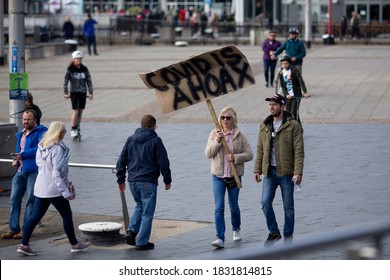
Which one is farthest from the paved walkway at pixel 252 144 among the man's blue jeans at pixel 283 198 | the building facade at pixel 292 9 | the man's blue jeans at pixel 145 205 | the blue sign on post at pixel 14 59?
the building facade at pixel 292 9

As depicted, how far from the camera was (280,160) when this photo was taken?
10.9 m

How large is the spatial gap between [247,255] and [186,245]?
272 inches

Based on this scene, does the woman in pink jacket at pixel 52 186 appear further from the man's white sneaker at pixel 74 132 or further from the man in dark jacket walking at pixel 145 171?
the man's white sneaker at pixel 74 132

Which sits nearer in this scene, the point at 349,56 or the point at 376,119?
the point at 376,119

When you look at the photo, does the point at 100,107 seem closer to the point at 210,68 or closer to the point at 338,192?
the point at 338,192

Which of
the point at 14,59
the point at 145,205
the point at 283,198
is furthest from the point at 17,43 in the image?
the point at 283,198

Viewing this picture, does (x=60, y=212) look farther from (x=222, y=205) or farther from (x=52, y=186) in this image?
(x=222, y=205)

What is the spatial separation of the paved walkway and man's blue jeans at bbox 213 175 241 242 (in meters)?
0.20

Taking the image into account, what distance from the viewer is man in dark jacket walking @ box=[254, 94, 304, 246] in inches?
429

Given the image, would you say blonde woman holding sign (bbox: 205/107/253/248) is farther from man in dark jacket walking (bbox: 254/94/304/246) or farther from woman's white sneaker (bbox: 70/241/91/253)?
woman's white sneaker (bbox: 70/241/91/253)

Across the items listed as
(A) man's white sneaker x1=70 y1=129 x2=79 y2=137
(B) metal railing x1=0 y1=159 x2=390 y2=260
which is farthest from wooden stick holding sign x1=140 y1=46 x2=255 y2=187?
(A) man's white sneaker x1=70 y1=129 x2=79 y2=137

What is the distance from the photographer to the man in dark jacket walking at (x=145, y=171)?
11055 millimetres
